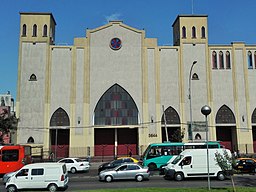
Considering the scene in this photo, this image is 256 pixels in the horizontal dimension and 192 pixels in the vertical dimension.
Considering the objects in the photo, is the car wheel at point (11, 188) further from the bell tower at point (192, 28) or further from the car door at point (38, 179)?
the bell tower at point (192, 28)

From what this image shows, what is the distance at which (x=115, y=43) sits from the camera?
45594 millimetres

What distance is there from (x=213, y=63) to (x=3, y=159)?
31283 millimetres

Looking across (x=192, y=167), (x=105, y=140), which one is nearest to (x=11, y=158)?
(x=192, y=167)

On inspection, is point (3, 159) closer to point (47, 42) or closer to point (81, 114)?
point (81, 114)

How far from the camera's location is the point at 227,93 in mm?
45469

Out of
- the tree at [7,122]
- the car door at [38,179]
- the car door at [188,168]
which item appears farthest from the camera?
the tree at [7,122]

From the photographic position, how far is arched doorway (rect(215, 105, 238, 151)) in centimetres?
4491

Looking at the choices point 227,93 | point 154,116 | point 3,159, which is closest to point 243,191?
point 3,159

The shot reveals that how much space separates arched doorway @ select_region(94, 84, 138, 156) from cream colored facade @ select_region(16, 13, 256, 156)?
0.45m

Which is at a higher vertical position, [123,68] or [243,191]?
[123,68]

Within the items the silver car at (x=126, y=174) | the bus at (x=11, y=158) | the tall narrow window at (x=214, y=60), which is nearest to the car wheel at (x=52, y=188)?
the silver car at (x=126, y=174)

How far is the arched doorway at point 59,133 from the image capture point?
43.5 meters

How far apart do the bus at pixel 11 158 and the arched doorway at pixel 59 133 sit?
1604 cm

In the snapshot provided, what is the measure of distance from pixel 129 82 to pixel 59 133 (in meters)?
12.2
